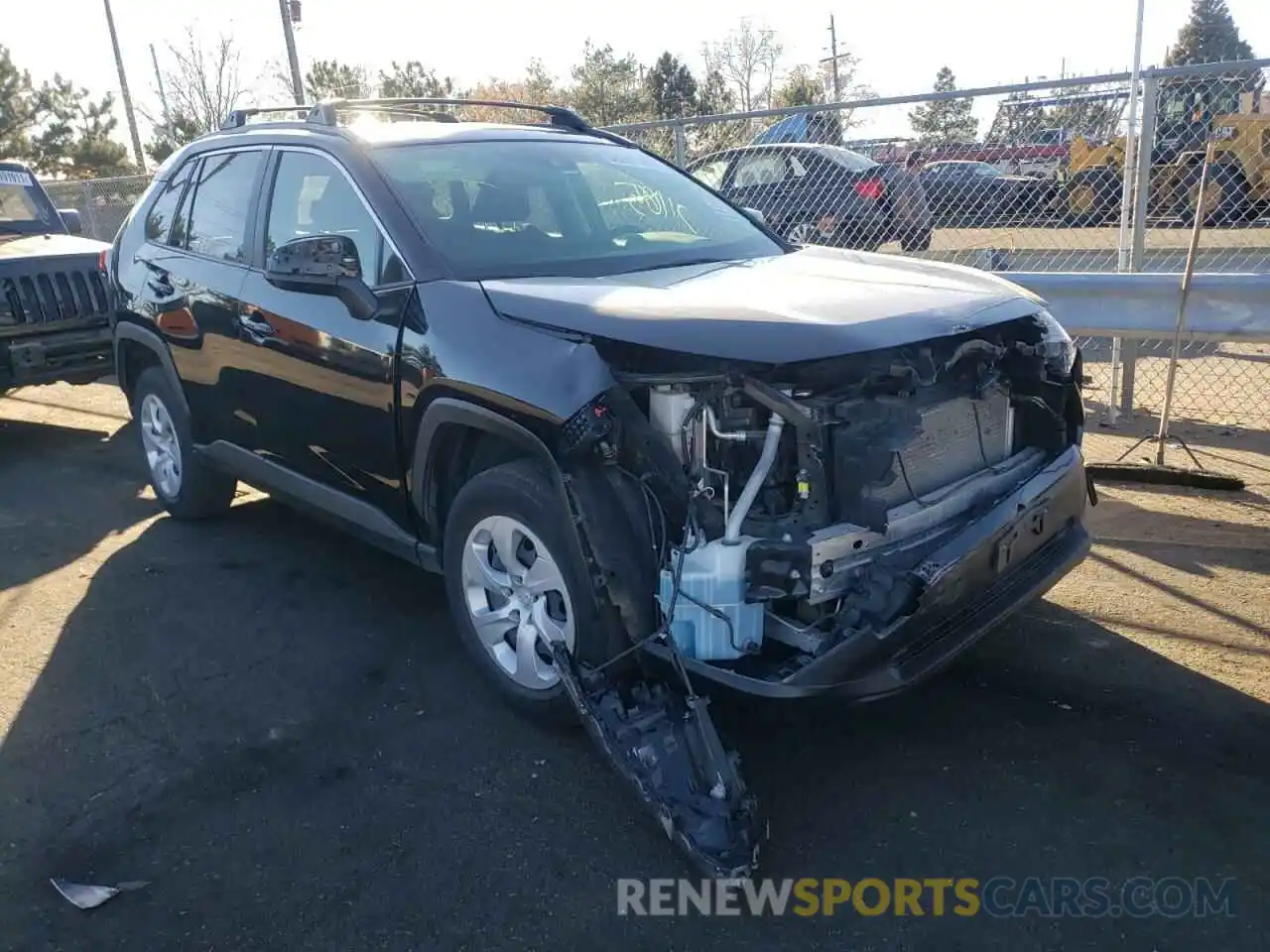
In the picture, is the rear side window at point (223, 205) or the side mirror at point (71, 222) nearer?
the rear side window at point (223, 205)

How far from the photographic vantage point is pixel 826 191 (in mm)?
8938

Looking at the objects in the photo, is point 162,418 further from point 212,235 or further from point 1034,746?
point 1034,746

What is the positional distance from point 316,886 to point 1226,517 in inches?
179

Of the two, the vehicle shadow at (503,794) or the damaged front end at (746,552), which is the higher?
the damaged front end at (746,552)

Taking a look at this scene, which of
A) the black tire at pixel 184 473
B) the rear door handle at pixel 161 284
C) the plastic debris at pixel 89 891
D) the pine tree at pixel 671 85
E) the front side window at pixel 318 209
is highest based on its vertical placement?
the pine tree at pixel 671 85

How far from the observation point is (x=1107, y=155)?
25.1 feet

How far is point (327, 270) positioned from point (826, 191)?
19.6 feet

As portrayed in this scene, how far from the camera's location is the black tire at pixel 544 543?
3172 millimetres

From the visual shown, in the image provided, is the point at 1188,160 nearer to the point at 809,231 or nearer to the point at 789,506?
the point at 809,231

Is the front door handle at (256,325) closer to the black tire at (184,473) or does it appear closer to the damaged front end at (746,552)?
the black tire at (184,473)

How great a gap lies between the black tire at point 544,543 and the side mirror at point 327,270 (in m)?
0.80

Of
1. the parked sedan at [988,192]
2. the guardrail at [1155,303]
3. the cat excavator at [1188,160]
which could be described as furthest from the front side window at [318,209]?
the cat excavator at [1188,160]

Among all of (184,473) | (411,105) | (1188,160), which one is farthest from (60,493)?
(1188,160)

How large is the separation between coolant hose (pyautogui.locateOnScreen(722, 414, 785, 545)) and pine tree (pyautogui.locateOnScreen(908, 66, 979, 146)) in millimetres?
5230
